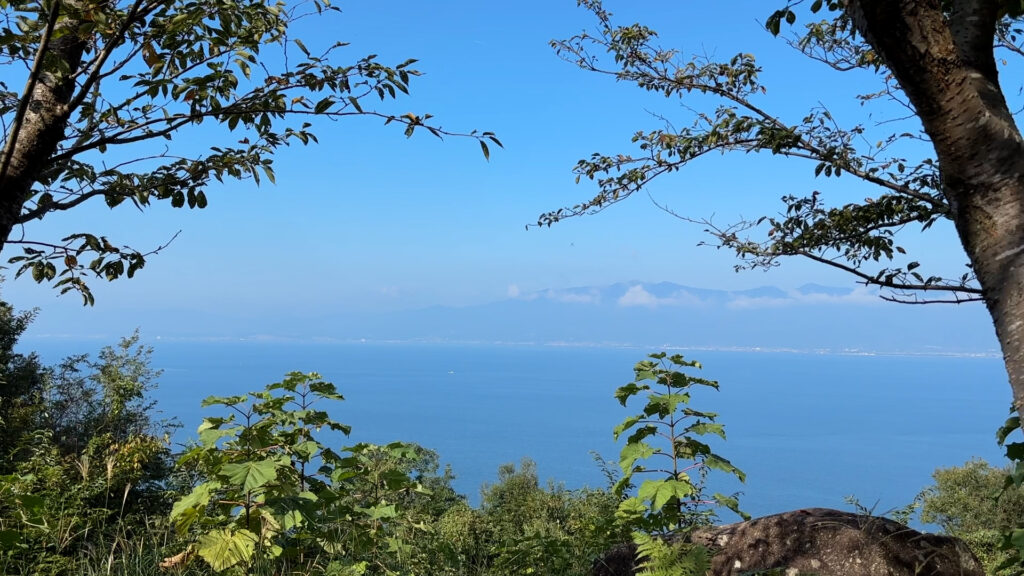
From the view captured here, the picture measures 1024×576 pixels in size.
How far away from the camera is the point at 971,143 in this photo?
7.39 ft

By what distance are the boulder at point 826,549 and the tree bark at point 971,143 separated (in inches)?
60.0

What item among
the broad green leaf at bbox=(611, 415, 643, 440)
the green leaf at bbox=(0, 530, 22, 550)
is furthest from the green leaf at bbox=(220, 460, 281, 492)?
the broad green leaf at bbox=(611, 415, 643, 440)

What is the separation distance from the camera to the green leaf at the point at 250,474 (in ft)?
8.52

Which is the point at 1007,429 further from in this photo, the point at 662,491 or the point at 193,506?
the point at 193,506

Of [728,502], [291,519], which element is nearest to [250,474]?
[291,519]

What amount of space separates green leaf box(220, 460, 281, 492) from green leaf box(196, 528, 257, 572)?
0.26 meters

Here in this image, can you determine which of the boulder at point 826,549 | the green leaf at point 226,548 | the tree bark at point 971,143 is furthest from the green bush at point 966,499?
the green leaf at point 226,548

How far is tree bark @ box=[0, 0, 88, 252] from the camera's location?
7.30ft

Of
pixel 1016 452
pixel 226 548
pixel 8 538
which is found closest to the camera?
pixel 8 538

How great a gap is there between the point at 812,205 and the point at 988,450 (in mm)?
250951

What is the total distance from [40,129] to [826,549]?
427cm

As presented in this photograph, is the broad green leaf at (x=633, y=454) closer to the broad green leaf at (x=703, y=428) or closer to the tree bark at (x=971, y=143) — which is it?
the broad green leaf at (x=703, y=428)

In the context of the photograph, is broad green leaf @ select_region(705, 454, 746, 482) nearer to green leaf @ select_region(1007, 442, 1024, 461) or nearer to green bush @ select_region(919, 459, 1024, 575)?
green leaf @ select_region(1007, 442, 1024, 461)

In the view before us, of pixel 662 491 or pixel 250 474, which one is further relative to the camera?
pixel 662 491
